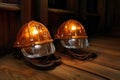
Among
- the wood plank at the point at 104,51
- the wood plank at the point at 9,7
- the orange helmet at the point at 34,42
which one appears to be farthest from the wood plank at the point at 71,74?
the wood plank at the point at 9,7

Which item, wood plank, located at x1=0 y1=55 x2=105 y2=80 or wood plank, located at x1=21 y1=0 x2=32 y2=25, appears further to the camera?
wood plank, located at x1=21 y1=0 x2=32 y2=25

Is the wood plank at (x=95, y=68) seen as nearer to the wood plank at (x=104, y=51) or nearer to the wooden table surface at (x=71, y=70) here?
the wooden table surface at (x=71, y=70)

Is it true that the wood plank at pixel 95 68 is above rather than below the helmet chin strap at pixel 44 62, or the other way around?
below

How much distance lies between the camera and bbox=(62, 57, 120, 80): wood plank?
5.37 feet

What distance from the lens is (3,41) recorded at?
2.05 meters

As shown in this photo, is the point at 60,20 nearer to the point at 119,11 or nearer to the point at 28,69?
the point at 28,69

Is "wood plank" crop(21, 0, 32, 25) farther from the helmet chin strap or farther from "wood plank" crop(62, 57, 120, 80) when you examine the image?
"wood plank" crop(62, 57, 120, 80)

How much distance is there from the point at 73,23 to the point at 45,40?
543mm

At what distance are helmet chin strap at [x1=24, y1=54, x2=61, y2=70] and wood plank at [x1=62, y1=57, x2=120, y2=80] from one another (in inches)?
5.2

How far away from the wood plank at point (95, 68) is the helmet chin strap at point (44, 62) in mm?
133

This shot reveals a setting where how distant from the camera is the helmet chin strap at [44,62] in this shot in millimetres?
1726

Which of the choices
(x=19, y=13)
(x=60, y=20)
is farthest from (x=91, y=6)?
(x=19, y=13)

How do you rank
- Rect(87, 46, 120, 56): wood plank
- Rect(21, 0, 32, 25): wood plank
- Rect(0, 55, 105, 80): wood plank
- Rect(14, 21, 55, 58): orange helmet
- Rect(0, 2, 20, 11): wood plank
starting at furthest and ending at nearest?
Rect(87, 46, 120, 56): wood plank → Rect(21, 0, 32, 25): wood plank → Rect(0, 2, 20, 11): wood plank → Rect(14, 21, 55, 58): orange helmet → Rect(0, 55, 105, 80): wood plank

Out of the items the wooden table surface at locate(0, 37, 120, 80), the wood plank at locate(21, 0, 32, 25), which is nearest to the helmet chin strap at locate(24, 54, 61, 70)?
the wooden table surface at locate(0, 37, 120, 80)
